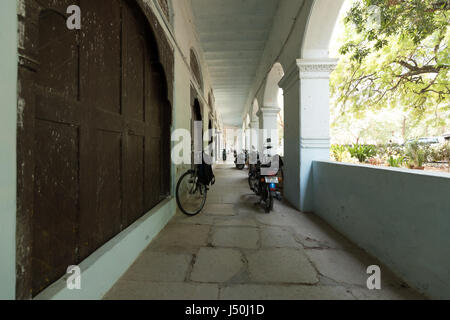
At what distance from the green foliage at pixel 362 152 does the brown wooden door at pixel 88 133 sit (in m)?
5.71

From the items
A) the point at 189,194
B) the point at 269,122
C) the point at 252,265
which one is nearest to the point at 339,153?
the point at 269,122

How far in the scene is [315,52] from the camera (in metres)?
3.33

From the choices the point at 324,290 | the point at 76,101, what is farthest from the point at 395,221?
the point at 76,101

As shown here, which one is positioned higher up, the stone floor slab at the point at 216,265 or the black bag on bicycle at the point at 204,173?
the black bag on bicycle at the point at 204,173

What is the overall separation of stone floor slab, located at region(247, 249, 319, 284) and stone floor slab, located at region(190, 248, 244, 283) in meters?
0.14

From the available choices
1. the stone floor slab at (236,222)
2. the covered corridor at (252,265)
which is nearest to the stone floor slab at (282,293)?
the covered corridor at (252,265)

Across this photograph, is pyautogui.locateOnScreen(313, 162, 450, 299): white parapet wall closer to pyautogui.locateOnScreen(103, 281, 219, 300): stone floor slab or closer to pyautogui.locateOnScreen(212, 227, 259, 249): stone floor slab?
pyautogui.locateOnScreen(212, 227, 259, 249): stone floor slab

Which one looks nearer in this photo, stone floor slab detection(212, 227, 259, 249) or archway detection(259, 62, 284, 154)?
stone floor slab detection(212, 227, 259, 249)

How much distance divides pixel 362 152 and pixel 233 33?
493 cm

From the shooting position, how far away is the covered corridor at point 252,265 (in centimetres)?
153

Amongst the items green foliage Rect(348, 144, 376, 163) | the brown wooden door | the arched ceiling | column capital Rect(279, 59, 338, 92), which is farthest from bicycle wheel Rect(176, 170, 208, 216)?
green foliage Rect(348, 144, 376, 163)

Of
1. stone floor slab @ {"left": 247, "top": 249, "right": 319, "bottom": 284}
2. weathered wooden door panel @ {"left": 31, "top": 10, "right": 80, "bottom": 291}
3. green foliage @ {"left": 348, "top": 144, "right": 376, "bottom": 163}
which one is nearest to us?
weathered wooden door panel @ {"left": 31, "top": 10, "right": 80, "bottom": 291}

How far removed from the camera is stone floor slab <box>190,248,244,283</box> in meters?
1.71

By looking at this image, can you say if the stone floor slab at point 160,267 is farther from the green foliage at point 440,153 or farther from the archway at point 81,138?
the green foliage at point 440,153
